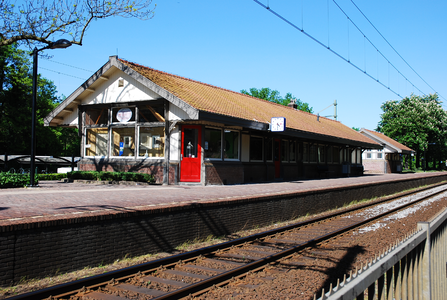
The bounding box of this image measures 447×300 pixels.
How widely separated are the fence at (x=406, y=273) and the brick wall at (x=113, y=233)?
5.09m

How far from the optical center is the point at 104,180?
17.1 metres

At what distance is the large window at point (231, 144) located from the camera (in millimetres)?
18156

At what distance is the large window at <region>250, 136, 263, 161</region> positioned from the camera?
20.5 meters

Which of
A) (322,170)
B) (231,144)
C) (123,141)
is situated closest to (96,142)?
(123,141)

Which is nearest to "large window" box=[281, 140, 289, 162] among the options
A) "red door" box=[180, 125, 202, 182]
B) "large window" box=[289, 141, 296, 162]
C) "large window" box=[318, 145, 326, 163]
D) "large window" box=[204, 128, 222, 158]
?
"large window" box=[289, 141, 296, 162]

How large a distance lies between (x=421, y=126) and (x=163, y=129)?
5480 cm

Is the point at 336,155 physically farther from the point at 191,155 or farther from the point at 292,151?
the point at 191,155

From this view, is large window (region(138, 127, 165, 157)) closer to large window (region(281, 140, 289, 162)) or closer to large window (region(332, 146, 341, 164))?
large window (region(281, 140, 289, 162))

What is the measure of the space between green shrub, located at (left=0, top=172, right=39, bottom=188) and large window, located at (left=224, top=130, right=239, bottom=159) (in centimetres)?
872

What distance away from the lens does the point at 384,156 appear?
53.2 metres

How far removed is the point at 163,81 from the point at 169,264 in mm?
13115

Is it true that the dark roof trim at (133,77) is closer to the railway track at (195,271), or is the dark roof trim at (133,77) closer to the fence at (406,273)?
the railway track at (195,271)

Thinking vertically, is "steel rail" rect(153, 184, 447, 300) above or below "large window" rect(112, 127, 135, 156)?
below

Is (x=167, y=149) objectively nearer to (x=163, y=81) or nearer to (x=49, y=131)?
(x=163, y=81)
